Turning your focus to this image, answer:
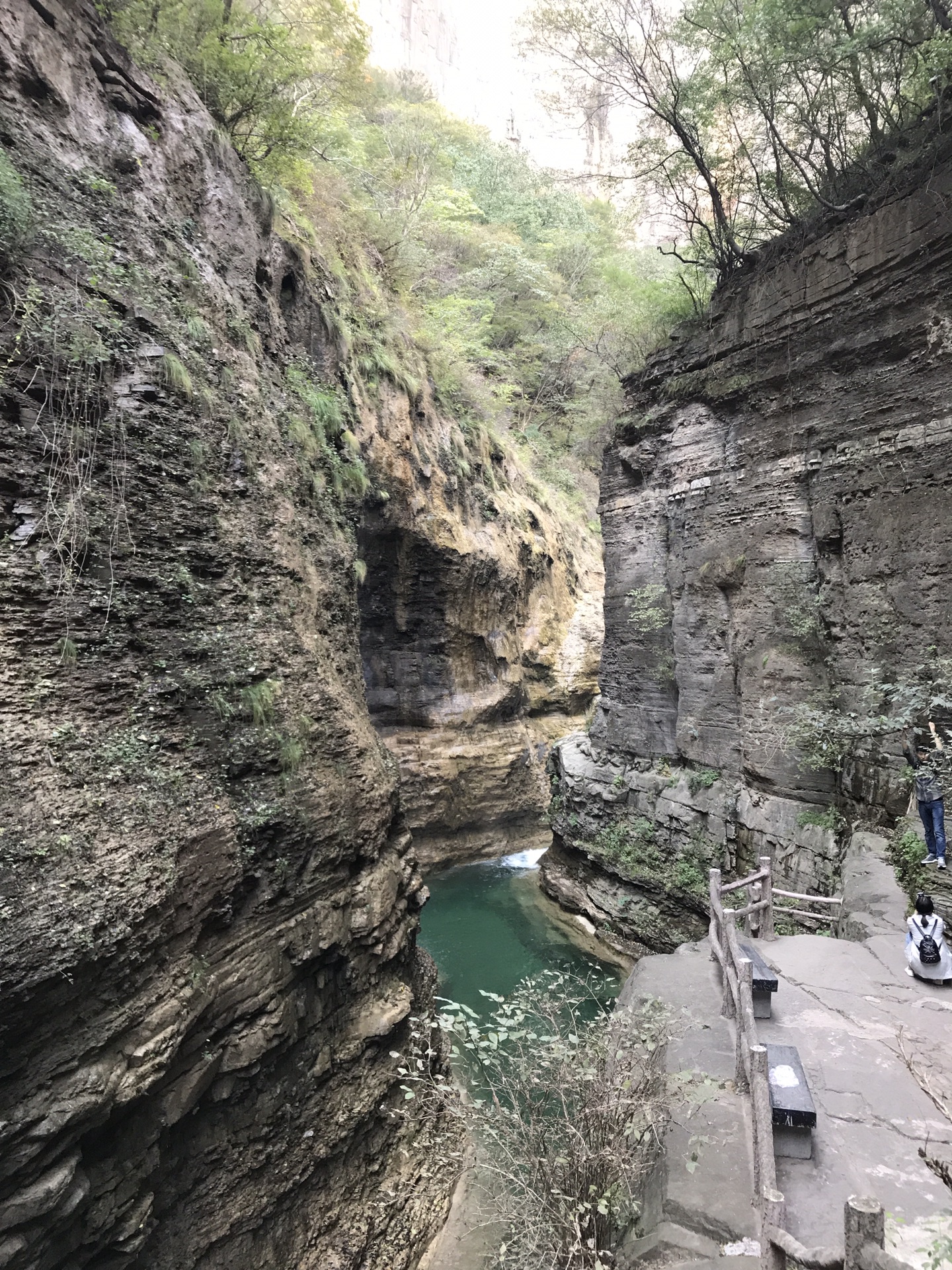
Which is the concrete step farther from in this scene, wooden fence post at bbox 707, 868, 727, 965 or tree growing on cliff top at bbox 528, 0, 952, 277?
tree growing on cliff top at bbox 528, 0, 952, 277

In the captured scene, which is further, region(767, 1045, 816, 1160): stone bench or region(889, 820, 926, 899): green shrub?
region(889, 820, 926, 899): green shrub

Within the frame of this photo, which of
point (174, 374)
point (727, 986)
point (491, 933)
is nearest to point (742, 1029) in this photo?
point (727, 986)

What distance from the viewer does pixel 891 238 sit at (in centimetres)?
913

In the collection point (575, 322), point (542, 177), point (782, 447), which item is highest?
point (542, 177)

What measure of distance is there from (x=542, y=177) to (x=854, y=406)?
2649cm

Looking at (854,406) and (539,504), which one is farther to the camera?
(539,504)

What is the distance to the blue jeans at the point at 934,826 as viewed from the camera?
22.8 ft

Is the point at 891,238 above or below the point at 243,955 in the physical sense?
above

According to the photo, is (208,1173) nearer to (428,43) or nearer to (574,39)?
(574,39)

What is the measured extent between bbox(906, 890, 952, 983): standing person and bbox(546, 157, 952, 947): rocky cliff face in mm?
3219

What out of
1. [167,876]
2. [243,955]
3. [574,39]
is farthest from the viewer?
[574,39]

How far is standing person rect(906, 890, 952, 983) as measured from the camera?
5.66m

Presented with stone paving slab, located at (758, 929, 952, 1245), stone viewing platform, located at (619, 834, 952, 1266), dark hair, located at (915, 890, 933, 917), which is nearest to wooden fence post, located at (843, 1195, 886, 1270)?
stone viewing platform, located at (619, 834, 952, 1266)

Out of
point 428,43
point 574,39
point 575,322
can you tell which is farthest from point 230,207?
point 428,43
